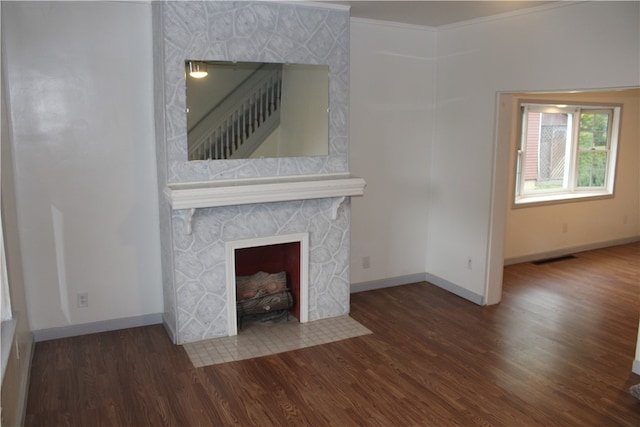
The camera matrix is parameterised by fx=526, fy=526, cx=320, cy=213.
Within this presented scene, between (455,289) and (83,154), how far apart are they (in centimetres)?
345

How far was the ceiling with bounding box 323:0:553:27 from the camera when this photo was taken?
3939 mm

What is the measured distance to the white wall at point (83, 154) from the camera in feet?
11.9

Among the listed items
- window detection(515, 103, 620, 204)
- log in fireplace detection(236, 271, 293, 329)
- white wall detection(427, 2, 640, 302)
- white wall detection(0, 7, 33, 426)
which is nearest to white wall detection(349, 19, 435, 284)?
white wall detection(427, 2, 640, 302)

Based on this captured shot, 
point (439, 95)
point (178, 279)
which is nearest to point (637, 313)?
point (439, 95)

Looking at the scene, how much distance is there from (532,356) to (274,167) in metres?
2.32

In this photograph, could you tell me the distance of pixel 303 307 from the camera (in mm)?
4258

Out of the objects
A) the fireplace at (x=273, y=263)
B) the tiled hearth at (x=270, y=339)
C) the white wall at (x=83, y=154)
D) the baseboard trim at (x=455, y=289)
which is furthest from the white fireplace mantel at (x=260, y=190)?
the baseboard trim at (x=455, y=289)

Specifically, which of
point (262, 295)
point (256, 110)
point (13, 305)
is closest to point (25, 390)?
point (13, 305)

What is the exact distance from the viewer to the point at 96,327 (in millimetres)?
4070

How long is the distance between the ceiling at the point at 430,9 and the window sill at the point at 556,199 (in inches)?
96.4

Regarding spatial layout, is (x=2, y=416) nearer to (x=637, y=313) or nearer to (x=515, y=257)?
(x=637, y=313)

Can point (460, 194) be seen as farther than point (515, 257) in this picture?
No

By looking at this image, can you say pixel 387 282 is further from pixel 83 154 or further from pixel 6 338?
pixel 6 338

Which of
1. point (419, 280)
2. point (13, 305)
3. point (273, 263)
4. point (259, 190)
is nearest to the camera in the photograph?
point (13, 305)
